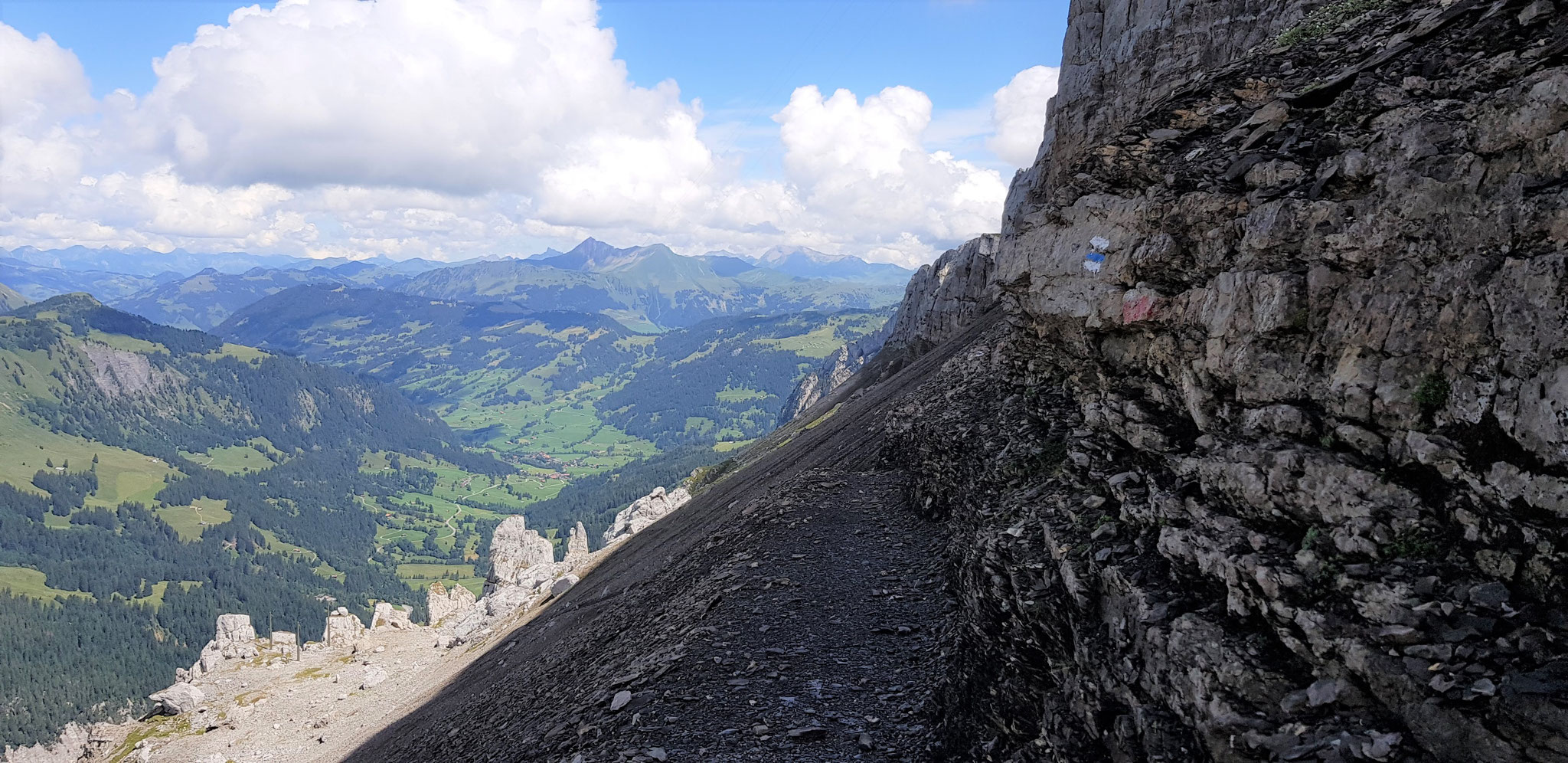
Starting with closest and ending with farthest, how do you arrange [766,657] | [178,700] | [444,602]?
[766,657], [178,700], [444,602]

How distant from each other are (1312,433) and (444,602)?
90.1 m

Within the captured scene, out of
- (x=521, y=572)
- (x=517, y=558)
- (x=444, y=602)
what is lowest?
(x=444, y=602)

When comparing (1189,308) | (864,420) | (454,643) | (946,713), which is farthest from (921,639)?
(454,643)

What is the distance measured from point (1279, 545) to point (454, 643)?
210 ft

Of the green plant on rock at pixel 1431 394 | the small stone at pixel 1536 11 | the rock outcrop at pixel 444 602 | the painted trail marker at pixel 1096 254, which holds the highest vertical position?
the small stone at pixel 1536 11

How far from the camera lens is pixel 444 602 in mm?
82875

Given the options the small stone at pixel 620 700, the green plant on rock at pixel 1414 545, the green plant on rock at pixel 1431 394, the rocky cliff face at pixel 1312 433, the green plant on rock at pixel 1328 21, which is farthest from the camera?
the small stone at pixel 620 700

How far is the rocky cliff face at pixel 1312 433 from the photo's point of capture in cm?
704

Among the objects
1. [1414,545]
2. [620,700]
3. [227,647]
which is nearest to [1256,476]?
[1414,545]

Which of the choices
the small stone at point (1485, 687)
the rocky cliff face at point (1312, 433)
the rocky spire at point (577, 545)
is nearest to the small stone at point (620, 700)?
the rocky cliff face at point (1312, 433)

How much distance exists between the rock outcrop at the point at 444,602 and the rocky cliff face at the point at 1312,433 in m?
79.7

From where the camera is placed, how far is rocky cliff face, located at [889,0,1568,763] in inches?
277

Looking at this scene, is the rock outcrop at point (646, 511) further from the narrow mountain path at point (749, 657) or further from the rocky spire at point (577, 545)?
the narrow mountain path at point (749, 657)

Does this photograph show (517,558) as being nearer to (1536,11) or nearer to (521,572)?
(521,572)
